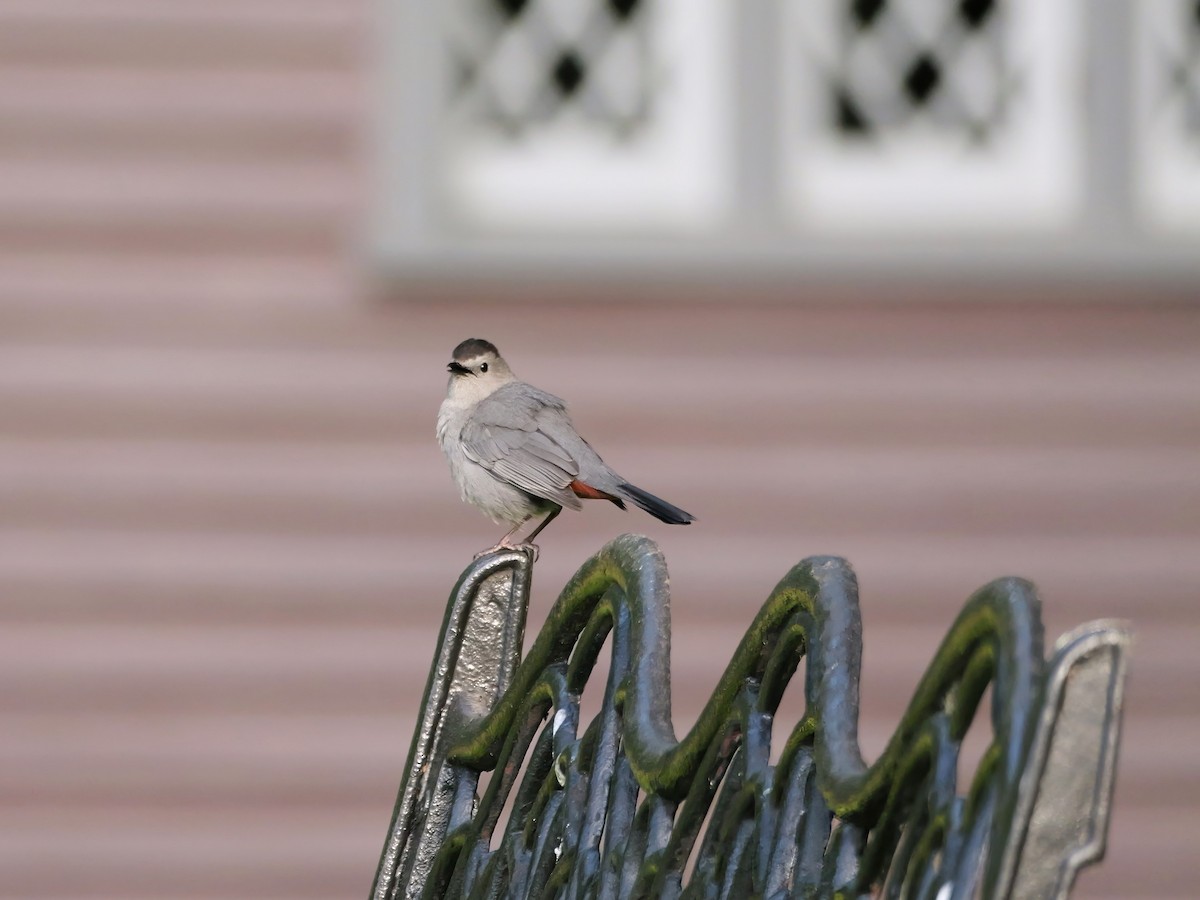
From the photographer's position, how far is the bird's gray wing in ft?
11.3

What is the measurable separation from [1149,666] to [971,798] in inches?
179

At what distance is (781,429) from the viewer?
5121mm

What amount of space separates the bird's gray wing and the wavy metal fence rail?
4.96ft

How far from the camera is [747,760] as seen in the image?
1197 mm

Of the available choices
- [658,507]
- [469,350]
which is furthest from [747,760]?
[469,350]

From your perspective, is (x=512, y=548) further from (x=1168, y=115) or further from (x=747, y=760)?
(x=1168, y=115)

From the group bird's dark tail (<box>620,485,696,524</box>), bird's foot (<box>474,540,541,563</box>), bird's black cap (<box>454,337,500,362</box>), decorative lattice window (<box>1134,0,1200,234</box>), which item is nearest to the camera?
bird's foot (<box>474,540,541,563</box>)

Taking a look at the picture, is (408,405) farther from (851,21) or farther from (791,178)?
(851,21)

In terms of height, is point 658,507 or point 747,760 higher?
point 658,507

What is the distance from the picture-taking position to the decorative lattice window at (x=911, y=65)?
5.25m

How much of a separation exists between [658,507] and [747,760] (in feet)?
6.65

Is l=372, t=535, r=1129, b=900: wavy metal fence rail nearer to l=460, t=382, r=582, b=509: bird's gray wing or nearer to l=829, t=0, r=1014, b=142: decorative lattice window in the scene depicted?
l=460, t=382, r=582, b=509: bird's gray wing

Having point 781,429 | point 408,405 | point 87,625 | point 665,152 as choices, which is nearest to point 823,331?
point 781,429

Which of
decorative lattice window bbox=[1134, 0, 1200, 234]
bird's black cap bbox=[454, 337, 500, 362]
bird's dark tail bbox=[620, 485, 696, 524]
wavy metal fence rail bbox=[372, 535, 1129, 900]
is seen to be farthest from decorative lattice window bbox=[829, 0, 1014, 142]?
wavy metal fence rail bbox=[372, 535, 1129, 900]
